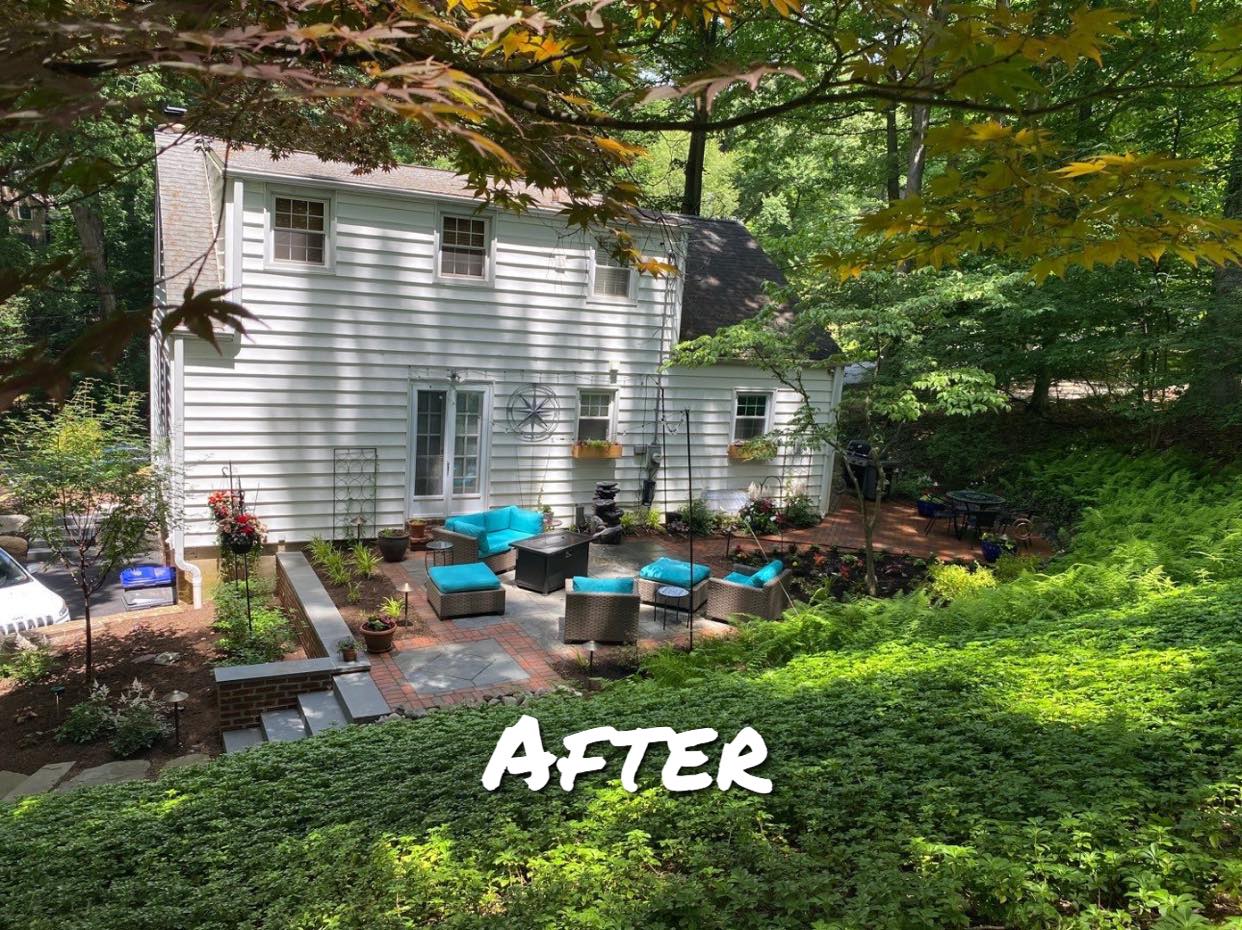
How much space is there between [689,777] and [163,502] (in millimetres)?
7198

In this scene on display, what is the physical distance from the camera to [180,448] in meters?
10.7

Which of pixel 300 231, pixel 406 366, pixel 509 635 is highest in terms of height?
pixel 300 231

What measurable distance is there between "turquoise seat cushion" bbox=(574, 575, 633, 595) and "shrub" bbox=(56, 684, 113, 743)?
4.50m

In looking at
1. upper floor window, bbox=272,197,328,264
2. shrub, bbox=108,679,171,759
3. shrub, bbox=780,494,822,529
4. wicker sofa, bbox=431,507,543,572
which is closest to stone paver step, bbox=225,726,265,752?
shrub, bbox=108,679,171,759

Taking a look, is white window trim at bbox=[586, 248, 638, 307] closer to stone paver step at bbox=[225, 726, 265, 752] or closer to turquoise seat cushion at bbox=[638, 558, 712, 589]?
turquoise seat cushion at bbox=[638, 558, 712, 589]

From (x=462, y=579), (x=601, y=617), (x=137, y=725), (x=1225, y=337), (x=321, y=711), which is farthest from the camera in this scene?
(x=1225, y=337)

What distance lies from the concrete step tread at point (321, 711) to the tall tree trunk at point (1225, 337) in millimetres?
12565

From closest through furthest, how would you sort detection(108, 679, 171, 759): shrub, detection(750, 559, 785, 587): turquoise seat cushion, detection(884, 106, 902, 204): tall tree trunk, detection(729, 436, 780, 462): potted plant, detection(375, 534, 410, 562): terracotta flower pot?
detection(108, 679, 171, 759): shrub, detection(750, 559, 785, 587): turquoise seat cushion, detection(375, 534, 410, 562): terracotta flower pot, detection(729, 436, 780, 462): potted plant, detection(884, 106, 902, 204): tall tree trunk

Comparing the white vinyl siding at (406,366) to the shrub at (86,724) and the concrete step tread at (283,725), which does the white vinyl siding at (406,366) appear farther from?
the concrete step tread at (283,725)

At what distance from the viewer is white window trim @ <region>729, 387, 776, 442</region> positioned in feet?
48.8

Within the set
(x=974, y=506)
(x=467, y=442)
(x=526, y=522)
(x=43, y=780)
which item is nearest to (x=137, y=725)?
(x=43, y=780)

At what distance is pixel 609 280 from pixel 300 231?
4984mm

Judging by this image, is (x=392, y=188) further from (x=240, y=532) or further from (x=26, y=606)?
(x=26, y=606)

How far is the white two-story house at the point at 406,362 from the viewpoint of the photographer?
431 inches
